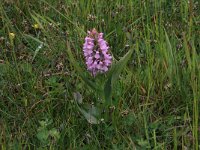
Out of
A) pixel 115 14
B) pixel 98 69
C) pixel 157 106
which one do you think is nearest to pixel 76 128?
pixel 98 69

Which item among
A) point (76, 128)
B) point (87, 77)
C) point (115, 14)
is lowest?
point (76, 128)

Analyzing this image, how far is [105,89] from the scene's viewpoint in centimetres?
174

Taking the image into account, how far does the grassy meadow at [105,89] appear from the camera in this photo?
165 cm

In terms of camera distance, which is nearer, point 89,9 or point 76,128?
point 76,128

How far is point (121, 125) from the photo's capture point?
1717 millimetres

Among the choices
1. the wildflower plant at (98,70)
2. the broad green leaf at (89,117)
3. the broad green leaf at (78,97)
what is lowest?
the broad green leaf at (89,117)

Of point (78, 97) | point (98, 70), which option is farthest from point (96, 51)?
point (78, 97)

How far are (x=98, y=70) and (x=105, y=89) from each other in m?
0.08

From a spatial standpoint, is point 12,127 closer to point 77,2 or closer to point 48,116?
point 48,116

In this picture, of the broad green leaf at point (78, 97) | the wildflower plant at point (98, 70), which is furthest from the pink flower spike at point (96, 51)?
the broad green leaf at point (78, 97)

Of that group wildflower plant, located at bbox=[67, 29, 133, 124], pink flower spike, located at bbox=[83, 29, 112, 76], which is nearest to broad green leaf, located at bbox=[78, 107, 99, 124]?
wildflower plant, located at bbox=[67, 29, 133, 124]

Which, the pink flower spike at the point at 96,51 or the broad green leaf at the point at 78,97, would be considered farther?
the broad green leaf at the point at 78,97

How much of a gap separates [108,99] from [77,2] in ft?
3.04

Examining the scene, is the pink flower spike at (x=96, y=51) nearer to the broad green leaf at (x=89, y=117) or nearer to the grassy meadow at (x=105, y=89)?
the grassy meadow at (x=105, y=89)
